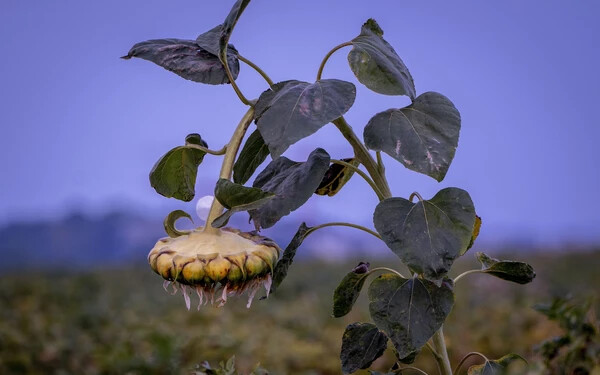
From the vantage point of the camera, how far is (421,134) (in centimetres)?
113

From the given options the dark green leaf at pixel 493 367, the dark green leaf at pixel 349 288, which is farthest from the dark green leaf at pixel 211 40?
the dark green leaf at pixel 493 367

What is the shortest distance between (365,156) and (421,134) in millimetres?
197

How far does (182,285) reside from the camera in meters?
1.12

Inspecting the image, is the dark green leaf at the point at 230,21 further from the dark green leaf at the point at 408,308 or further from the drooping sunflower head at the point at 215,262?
the dark green leaf at the point at 408,308

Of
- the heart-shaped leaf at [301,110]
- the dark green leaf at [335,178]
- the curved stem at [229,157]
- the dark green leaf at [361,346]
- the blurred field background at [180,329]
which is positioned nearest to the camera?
the heart-shaped leaf at [301,110]

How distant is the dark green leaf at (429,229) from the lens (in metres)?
1.08

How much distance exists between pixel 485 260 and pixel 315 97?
1.96ft

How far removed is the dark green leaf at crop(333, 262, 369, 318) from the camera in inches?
54.2

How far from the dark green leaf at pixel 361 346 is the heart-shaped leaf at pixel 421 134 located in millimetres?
468

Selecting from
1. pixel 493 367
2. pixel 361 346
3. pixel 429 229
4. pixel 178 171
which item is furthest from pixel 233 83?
pixel 493 367

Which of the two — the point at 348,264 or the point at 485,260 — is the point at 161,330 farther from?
the point at 348,264

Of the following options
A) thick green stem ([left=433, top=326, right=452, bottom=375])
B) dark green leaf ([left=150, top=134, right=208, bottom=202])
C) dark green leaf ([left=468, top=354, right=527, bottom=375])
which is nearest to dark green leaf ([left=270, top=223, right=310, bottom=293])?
dark green leaf ([left=150, top=134, right=208, bottom=202])

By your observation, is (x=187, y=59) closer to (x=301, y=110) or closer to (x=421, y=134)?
(x=301, y=110)

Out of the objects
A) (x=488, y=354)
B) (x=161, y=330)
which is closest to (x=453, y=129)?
(x=161, y=330)
